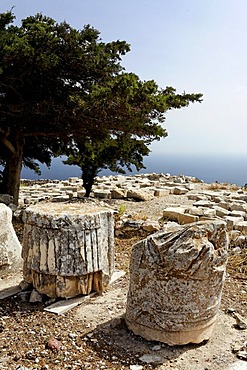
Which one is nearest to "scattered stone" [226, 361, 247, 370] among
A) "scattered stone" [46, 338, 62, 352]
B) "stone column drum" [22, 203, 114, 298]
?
"scattered stone" [46, 338, 62, 352]

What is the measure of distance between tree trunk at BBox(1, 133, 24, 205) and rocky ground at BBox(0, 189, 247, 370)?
539cm

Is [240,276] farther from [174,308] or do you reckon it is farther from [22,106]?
[22,106]

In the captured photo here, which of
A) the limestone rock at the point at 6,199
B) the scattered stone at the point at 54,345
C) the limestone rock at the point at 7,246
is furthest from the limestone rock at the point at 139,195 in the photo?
the scattered stone at the point at 54,345

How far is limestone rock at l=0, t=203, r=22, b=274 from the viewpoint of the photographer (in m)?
5.69

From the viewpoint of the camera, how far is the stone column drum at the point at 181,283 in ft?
12.3

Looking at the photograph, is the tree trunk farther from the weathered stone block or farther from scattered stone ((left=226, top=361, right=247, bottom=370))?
scattered stone ((left=226, top=361, right=247, bottom=370))

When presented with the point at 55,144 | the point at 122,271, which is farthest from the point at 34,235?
the point at 55,144

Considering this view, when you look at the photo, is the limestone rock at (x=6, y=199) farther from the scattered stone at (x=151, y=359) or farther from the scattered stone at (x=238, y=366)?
the scattered stone at (x=238, y=366)

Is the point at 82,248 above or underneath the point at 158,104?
underneath

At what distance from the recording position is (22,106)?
824 centimetres

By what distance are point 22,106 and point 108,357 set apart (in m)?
5.96

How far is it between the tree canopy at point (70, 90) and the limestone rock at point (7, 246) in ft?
8.88

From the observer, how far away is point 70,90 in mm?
8672

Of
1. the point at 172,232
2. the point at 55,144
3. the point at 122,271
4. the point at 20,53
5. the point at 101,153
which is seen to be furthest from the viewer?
the point at 101,153
